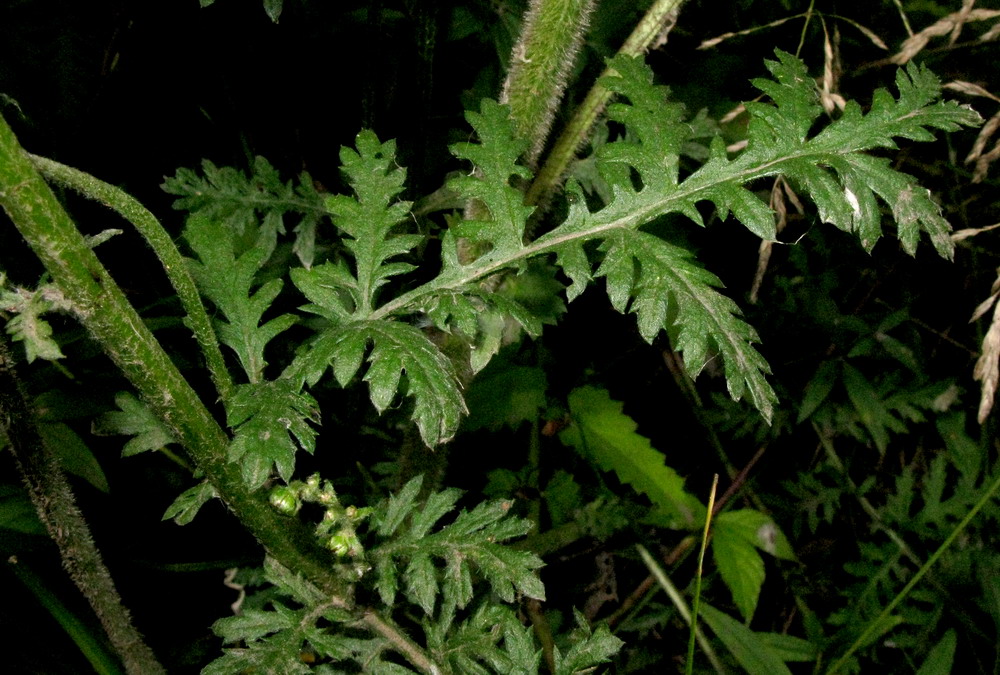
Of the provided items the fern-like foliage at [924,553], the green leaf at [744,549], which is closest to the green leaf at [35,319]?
the green leaf at [744,549]

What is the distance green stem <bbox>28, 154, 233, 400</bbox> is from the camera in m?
1.01

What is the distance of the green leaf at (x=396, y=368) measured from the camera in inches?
45.1

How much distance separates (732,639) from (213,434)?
2020 millimetres

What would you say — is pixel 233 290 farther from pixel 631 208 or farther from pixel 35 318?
pixel 631 208

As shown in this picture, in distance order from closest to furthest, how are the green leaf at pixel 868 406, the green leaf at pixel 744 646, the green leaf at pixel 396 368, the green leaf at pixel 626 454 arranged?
the green leaf at pixel 396 368 → the green leaf at pixel 744 646 → the green leaf at pixel 626 454 → the green leaf at pixel 868 406

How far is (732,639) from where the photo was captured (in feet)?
8.05

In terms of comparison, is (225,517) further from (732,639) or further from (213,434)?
(732,639)

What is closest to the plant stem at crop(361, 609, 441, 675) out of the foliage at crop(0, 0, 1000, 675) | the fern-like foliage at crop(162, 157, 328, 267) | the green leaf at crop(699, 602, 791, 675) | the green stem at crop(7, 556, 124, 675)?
the foliage at crop(0, 0, 1000, 675)

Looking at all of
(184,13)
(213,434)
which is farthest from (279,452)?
(184,13)

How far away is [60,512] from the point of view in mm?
1510

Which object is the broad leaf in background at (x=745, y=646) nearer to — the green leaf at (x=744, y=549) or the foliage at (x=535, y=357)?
the foliage at (x=535, y=357)

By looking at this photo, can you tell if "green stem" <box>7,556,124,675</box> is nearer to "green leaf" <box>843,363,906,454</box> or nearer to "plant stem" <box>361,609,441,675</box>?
"plant stem" <box>361,609,441,675</box>

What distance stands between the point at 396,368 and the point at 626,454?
1.77 meters

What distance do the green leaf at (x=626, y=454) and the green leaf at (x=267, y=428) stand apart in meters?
1.76
